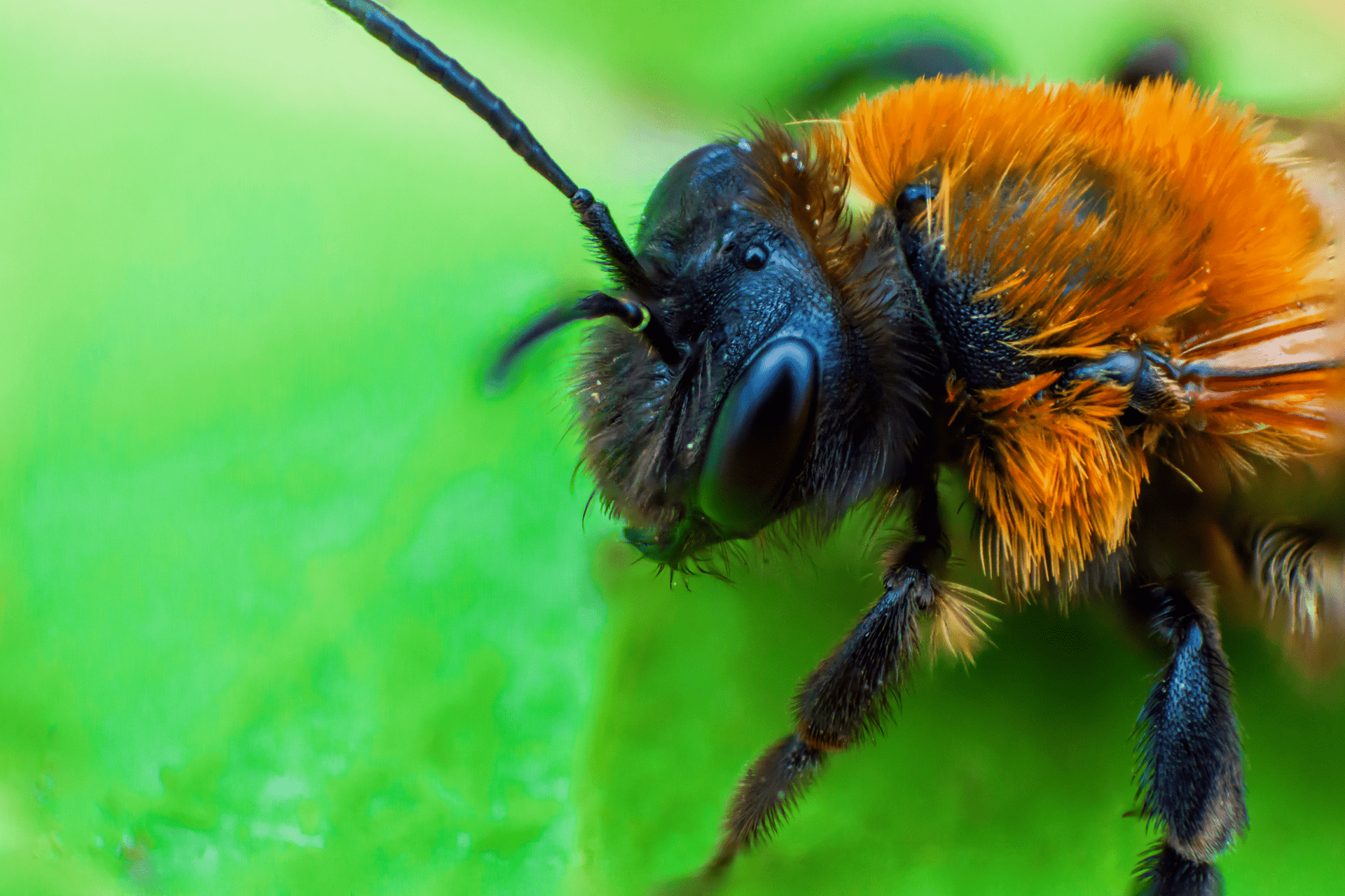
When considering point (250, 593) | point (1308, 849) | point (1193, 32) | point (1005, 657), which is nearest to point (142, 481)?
point (250, 593)

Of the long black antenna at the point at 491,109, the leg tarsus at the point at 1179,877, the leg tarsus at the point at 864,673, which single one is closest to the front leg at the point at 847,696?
the leg tarsus at the point at 864,673

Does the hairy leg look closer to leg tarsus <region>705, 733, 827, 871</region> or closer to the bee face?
leg tarsus <region>705, 733, 827, 871</region>

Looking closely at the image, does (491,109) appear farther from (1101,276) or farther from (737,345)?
(1101,276)

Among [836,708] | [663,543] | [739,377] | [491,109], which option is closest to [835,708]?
[836,708]

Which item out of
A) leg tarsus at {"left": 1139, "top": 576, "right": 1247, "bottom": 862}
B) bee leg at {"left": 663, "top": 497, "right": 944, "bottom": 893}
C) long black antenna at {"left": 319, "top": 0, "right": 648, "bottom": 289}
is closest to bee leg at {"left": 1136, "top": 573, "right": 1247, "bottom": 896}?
leg tarsus at {"left": 1139, "top": 576, "right": 1247, "bottom": 862}

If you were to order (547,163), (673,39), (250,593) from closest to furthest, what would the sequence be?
(547,163) → (250,593) → (673,39)

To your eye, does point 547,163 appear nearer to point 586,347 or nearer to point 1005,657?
point 586,347

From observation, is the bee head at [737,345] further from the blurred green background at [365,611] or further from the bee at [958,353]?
the blurred green background at [365,611]
